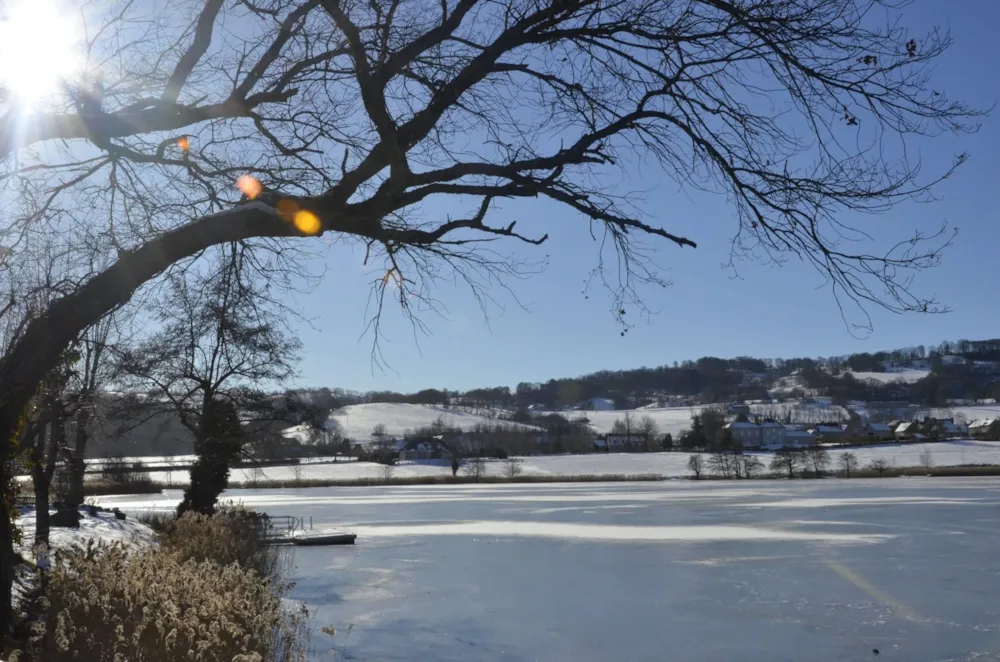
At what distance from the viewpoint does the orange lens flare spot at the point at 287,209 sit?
5895 mm

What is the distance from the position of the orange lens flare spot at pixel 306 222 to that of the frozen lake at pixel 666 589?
4.37 m

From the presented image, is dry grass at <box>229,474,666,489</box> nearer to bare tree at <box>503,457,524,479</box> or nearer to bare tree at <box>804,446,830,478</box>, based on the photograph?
bare tree at <box>503,457,524,479</box>

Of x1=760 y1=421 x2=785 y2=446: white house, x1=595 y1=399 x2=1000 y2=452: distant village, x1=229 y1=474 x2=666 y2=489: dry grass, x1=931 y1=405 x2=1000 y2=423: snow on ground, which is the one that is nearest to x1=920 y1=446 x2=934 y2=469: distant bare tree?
x1=229 y1=474 x2=666 y2=489: dry grass

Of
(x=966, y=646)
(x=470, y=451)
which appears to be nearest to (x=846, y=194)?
(x=966, y=646)

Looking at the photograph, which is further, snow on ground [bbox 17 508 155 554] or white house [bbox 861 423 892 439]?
white house [bbox 861 423 892 439]

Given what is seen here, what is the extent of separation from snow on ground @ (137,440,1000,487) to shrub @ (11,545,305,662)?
7354cm

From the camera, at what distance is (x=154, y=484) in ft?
198

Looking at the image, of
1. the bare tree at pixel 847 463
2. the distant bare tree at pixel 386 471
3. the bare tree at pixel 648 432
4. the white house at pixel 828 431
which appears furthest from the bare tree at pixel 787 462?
the white house at pixel 828 431

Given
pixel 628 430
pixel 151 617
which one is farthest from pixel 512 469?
pixel 151 617

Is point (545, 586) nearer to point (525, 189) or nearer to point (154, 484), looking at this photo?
point (525, 189)

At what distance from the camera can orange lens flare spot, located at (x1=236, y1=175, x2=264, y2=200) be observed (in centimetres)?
746

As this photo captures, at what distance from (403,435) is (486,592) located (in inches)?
5296

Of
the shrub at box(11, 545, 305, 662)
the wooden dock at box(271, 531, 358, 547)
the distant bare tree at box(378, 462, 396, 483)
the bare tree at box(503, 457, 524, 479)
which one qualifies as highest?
the shrub at box(11, 545, 305, 662)

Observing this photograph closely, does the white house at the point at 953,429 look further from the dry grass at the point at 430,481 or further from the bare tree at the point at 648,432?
the dry grass at the point at 430,481
